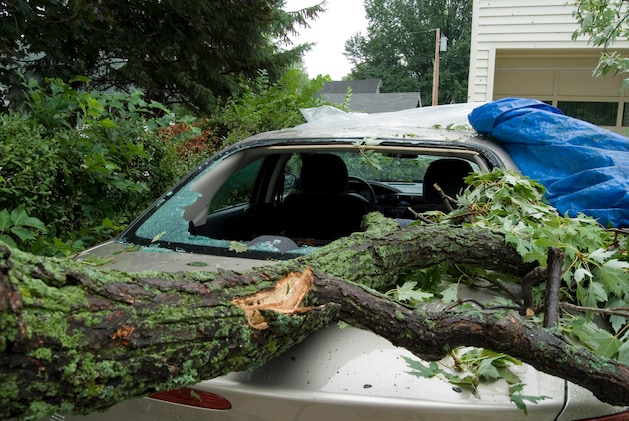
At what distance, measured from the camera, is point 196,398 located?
56.0 inches

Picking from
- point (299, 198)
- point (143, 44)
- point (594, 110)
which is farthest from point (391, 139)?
point (594, 110)

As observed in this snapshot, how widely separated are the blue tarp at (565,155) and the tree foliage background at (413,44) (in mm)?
47717

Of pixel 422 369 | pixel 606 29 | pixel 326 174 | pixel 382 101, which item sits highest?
pixel 382 101

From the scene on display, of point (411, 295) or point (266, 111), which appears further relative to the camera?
point (266, 111)

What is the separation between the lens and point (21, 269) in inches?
40.1

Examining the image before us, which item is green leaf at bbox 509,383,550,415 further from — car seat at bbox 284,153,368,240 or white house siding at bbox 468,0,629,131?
white house siding at bbox 468,0,629,131

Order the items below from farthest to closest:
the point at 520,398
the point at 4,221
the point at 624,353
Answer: the point at 4,221
the point at 624,353
the point at 520,398

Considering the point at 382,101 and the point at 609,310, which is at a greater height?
the point at 382,101

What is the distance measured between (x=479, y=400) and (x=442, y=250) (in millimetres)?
913

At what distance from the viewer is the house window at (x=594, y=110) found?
11.4 m

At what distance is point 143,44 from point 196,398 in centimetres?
520

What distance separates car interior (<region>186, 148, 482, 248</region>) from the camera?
3.26 metres

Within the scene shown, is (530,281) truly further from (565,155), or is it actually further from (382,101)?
(382,101)

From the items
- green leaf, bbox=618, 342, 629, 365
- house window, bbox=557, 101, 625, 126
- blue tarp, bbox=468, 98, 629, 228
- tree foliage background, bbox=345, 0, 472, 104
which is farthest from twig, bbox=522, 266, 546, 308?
tree foliage background, bbox=345, 0, 472, 104
